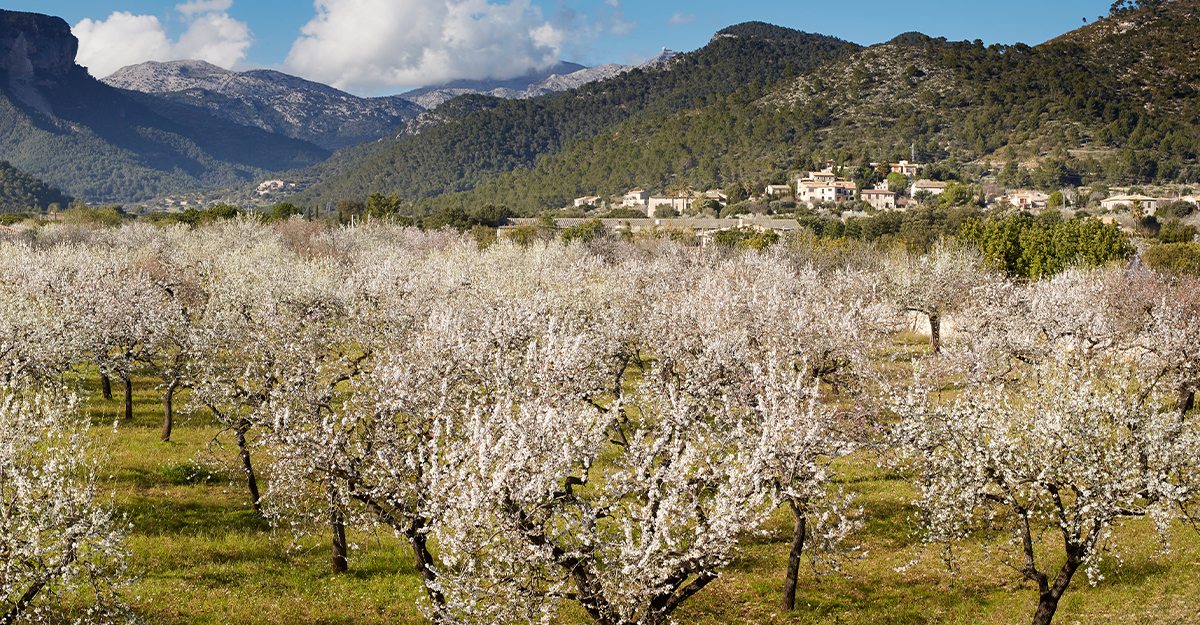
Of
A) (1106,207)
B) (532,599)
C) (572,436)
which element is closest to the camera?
(532,599)

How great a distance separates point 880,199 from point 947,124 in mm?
40460

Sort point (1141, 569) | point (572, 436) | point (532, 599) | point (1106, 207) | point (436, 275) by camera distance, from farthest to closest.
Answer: point (1106, 207)
point (436, 275)
point (1141, 569)
point (572, 436)
point (532, 599)

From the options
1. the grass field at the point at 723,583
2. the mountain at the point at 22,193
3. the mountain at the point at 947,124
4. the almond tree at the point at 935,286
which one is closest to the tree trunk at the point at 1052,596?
the grass field at the point at 723,583

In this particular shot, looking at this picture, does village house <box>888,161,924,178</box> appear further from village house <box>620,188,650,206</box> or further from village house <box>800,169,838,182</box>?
village house <box>620,188,650,206</box>

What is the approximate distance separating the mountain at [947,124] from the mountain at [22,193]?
317 feet

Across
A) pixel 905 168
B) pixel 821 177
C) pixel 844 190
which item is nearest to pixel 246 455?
pixel 844 190

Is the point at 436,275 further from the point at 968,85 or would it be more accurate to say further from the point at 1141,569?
the point at 968,85

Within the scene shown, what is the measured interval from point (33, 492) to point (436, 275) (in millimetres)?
27961

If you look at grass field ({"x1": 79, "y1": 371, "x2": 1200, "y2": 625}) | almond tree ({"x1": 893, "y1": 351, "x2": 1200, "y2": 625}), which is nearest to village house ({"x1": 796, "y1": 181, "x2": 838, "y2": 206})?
grass field ({"x1": 79, "y1": 371, "x2": 1200, "y2": 625})

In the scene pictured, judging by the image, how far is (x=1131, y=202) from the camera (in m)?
105

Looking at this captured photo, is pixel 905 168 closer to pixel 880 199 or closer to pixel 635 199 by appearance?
pixel 880 199

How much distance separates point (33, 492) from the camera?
10.5 metres

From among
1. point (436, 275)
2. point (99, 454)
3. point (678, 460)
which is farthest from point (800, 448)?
point (436, 275)

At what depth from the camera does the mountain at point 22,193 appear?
16188 cm
